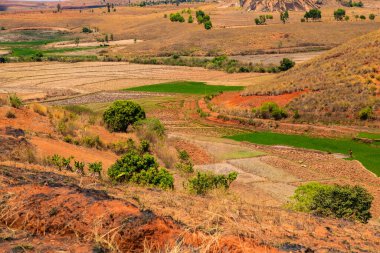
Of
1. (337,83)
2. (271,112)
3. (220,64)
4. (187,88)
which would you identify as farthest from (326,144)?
(220,64)

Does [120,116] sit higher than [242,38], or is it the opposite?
[242,38]

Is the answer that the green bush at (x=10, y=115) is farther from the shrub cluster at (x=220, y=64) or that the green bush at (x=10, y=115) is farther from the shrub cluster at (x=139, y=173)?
the shrub cluster at (x=220, y=64)

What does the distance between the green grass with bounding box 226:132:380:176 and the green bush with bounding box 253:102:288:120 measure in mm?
4890

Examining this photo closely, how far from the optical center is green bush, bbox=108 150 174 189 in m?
21.0

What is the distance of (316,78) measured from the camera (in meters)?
54.7

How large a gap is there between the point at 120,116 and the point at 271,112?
1649 cm

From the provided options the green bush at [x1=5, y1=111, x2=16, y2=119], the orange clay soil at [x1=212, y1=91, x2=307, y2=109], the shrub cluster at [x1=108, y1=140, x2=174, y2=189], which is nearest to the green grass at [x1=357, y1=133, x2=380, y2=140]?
the orange clay soil at [x1=212, y1=91, x2=307, y2=109]

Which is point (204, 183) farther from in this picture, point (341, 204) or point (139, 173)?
point (341, 204)

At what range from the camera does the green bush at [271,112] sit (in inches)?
1803

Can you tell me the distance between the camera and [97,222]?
27.6 ft

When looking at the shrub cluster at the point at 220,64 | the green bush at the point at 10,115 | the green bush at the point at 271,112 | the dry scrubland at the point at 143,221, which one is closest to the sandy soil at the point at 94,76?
the shrub cluster at the point at 220,64

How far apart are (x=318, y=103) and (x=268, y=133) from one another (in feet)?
29.5

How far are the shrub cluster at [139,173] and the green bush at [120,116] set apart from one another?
1249cm

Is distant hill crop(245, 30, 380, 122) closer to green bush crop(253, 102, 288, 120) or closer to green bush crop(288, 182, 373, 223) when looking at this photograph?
green bush crop(253, 102, 288, 120)
